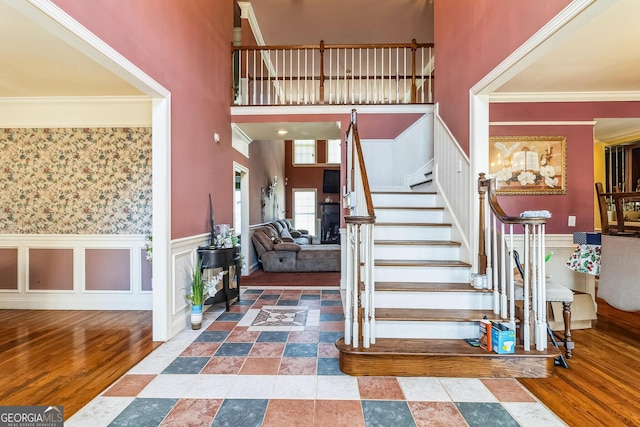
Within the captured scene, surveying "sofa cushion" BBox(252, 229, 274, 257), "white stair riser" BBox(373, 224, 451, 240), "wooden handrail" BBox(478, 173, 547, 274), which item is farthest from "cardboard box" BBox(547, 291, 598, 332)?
"sofa cushion" BBox(252, 229, 274, 257)

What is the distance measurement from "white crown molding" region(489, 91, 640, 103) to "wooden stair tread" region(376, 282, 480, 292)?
2.39 metres

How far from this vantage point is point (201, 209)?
3.70 meters

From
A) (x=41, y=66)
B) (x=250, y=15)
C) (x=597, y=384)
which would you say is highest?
(x=250, y=15)

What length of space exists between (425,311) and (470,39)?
2630 millimetres

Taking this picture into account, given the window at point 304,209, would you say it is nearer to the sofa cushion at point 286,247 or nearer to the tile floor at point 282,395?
the sofa cushion at point 286,247

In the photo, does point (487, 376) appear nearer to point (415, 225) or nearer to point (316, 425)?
point (316, 425)

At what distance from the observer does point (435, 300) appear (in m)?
2.69

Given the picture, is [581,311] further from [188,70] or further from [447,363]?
[188,70]

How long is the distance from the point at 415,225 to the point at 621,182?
13.9 feet

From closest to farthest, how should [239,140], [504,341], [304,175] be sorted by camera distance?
[504,341], [239,140], [304,175]

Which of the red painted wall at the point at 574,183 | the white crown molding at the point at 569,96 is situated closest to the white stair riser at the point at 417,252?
the red painted wall at the point at 574,183

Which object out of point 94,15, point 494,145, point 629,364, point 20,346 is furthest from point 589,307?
point 20,346

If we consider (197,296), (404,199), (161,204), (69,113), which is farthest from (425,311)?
(69,113)

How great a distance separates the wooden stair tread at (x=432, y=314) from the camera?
2.44 meters
